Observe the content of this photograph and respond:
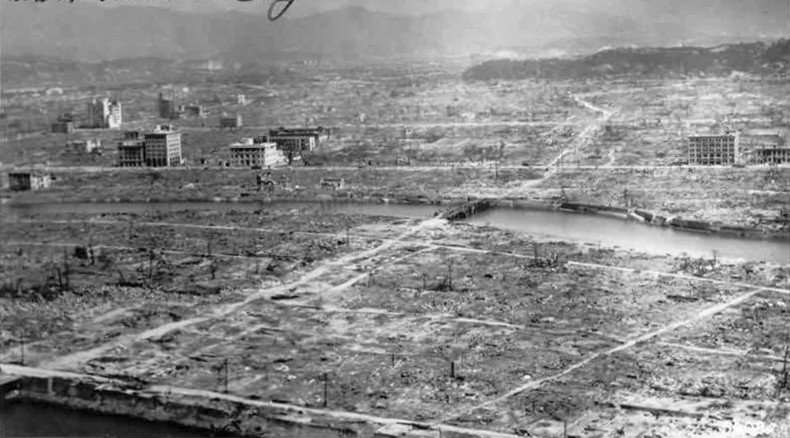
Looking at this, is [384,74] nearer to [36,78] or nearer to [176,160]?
[176,160]

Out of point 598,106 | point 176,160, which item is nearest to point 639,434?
point 176,160

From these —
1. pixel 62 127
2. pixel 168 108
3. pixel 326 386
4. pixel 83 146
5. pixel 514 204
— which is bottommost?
pixel 326 386

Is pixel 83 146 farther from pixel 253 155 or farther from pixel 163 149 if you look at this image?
pixel 253 155

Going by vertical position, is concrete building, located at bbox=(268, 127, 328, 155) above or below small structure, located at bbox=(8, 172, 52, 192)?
above

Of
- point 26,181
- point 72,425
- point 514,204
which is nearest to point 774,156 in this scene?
point 514,204

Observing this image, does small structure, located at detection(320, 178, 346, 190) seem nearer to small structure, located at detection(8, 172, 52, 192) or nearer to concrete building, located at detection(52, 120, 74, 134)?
small structure, located at detection(8, 172, 52, 192)

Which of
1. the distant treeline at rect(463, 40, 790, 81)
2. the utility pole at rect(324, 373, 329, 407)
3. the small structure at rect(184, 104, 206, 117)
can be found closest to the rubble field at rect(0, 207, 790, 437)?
the utility pole at rect(324, 373, 329, 407)

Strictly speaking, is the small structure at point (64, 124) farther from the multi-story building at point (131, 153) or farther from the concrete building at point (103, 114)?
the multi-story building at point (131, 153)
